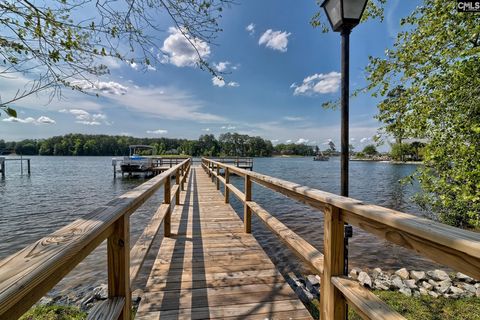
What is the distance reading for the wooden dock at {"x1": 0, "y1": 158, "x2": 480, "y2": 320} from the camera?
72cm

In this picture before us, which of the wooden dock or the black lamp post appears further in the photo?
the black lamp post

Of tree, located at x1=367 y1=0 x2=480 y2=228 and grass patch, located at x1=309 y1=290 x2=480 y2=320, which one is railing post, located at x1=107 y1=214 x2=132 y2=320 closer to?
grass patch, located at x1=309 y1=290 x2=480 y2=320

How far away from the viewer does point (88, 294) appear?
3875 millimetres

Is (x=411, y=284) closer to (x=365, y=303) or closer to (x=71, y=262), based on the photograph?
→ (x=365, y=303)

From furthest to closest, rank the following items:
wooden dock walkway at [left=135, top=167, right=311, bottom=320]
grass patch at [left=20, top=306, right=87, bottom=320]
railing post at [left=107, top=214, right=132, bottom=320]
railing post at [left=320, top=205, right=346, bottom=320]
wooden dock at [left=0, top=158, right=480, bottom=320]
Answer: grass patch at [left=20, top=306, right=87, bottom=320] → wooden dock walkway at [left=135, top=167, right=311, bottom=320] → railing post at [left=320, top=205, right=346, bottom=320] → railing post at [left=107, top=214, right=132, bottom=320] → wooden dock at [left=0, top=158, right=480, bottom=320]

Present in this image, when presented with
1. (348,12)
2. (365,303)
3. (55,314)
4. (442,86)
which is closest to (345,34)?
(348,12)

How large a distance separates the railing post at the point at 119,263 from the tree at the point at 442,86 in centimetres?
359

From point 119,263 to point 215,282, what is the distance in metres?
1.46

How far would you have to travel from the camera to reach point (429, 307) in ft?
11.5

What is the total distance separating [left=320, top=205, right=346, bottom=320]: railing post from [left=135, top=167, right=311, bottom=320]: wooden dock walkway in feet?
2.16

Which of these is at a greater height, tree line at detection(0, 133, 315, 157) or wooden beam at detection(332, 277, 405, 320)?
tree line at detection(0, 133, 315, 157)

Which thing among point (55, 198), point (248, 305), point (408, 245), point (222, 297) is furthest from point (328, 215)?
point (55, 198)

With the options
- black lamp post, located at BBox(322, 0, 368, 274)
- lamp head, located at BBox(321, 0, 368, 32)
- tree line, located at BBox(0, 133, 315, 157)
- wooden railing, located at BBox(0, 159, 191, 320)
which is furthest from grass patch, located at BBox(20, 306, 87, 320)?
tree line, located at BBox(0, 133, 315, 157)

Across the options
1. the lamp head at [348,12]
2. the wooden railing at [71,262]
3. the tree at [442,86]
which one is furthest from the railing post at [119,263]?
the tree at [442,86]
